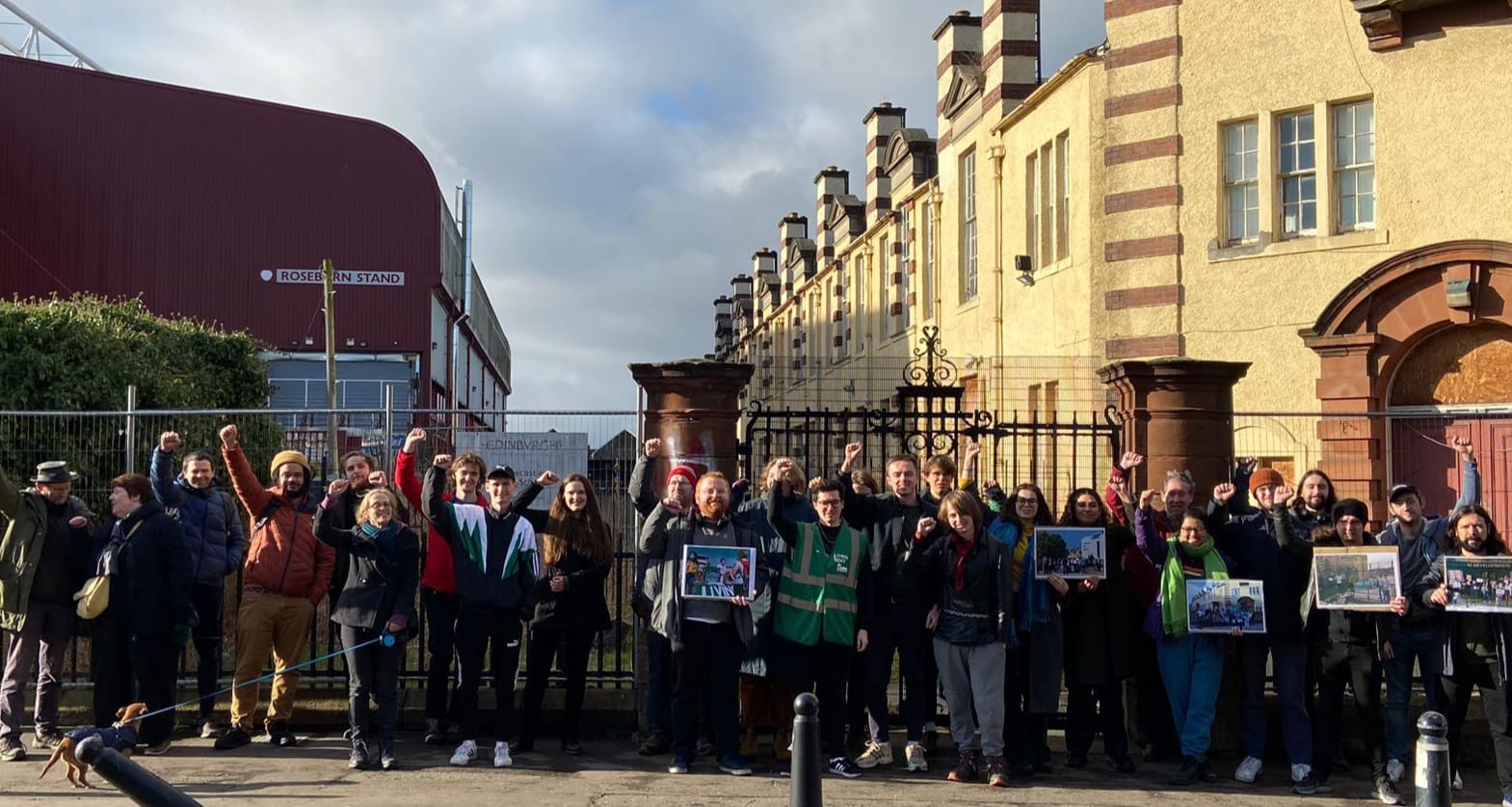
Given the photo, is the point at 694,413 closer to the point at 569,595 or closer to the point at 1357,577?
the point at 569,595

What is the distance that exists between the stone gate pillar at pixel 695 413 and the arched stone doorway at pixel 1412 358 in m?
8.17

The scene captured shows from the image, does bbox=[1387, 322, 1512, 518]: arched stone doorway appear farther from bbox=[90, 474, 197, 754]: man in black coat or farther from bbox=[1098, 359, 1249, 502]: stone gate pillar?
bbox=[90, 474, 197, 754]: man in black coat

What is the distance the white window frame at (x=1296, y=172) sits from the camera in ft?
57.0

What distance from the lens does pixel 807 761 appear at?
619cm

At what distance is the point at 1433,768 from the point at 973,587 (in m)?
3.26

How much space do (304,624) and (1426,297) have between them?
13179 mm

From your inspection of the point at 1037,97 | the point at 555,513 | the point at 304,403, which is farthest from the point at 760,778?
the point at 304,403

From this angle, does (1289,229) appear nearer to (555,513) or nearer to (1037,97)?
(1037,97)

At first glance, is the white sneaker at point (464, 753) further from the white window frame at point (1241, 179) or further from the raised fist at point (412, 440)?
the white window frame at point (1241, 179)

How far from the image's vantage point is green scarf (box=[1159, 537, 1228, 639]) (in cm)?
889

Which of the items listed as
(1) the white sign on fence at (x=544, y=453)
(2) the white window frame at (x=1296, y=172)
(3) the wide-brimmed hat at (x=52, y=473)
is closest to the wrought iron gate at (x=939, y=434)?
(1) the white sign on fence at (x=544, y=453)

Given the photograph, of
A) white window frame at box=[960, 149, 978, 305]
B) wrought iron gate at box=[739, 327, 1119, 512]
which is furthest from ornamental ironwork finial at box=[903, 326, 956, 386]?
white window frame at box=[960, 149, 978, 305]

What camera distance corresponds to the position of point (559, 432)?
10.4m

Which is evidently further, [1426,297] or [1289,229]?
[1289,229]
